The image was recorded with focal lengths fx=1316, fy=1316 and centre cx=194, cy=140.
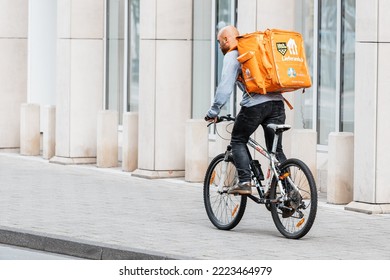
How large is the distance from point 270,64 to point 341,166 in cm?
296

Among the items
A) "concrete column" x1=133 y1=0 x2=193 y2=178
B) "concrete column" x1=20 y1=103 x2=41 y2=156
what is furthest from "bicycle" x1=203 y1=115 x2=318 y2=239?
"concrete column" x1=20 y1=103 x2=41 y2=156

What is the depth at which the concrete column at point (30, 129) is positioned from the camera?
21.4m

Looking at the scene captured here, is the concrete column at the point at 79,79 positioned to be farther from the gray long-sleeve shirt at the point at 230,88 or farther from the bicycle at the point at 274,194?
the gray long-sleeve shirt at the point at 230,88

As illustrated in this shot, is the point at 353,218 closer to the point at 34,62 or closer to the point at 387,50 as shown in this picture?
the point at 387,50

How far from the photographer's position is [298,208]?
11391 millimetres

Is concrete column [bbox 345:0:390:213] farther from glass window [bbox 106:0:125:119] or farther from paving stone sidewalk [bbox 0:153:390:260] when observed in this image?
glass window [bbox 106:0:125:119]

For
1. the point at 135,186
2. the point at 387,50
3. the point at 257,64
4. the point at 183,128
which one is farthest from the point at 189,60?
the point at 257,64

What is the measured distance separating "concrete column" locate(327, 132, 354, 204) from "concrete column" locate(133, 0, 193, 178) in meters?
3.73

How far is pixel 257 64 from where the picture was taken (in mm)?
11641

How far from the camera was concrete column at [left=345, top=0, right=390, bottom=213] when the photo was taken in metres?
13.5

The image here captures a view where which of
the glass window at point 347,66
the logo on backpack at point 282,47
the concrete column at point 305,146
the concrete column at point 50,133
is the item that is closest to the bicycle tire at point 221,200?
the logo on backpack at point 282,47

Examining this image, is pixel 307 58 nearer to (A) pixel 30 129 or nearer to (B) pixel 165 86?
(B) pixel 165 86

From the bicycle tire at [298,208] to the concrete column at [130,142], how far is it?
266 inches

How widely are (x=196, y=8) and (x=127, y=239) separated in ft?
28.3
